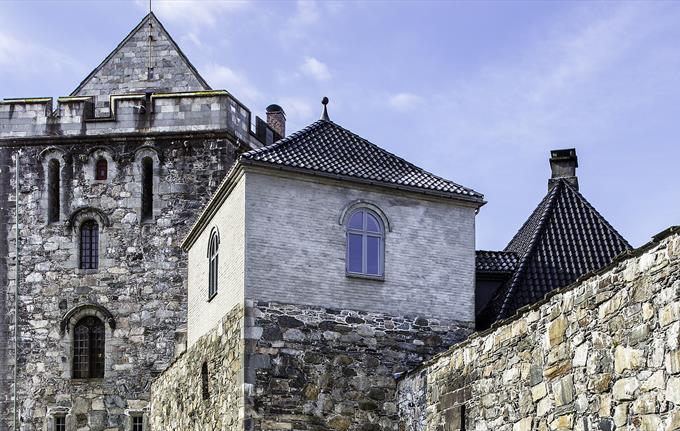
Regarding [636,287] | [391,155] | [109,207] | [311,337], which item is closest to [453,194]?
[391,155]

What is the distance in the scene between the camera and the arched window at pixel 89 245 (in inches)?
1158

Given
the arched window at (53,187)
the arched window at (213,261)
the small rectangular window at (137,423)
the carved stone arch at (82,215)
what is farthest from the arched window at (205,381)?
the arched window at (53,187)

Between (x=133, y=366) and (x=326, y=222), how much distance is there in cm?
999

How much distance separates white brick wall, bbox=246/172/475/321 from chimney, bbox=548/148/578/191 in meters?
5.38

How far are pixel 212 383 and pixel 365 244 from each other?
3.66 meters

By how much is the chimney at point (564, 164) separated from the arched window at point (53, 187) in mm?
12424

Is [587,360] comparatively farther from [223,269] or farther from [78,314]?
[78,314]

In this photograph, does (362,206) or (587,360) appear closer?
(587,360)

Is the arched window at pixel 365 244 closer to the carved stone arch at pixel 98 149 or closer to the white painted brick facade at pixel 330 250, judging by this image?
the white painted brick facade at pixel 330 250

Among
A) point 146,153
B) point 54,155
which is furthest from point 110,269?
point 54,155

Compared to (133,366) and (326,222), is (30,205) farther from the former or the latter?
(326,222)

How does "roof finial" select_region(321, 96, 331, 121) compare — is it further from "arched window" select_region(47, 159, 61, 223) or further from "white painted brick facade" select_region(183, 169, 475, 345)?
"arched window" select_region(47, 159, 61, 223)

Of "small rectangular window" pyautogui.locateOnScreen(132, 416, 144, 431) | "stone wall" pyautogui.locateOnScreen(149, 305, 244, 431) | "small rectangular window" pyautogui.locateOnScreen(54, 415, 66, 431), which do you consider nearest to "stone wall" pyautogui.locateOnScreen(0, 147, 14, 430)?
"small rectangular window" pyautogui.locateOnScreen(54, 415, 66, 431)

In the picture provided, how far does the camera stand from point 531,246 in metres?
23.2
